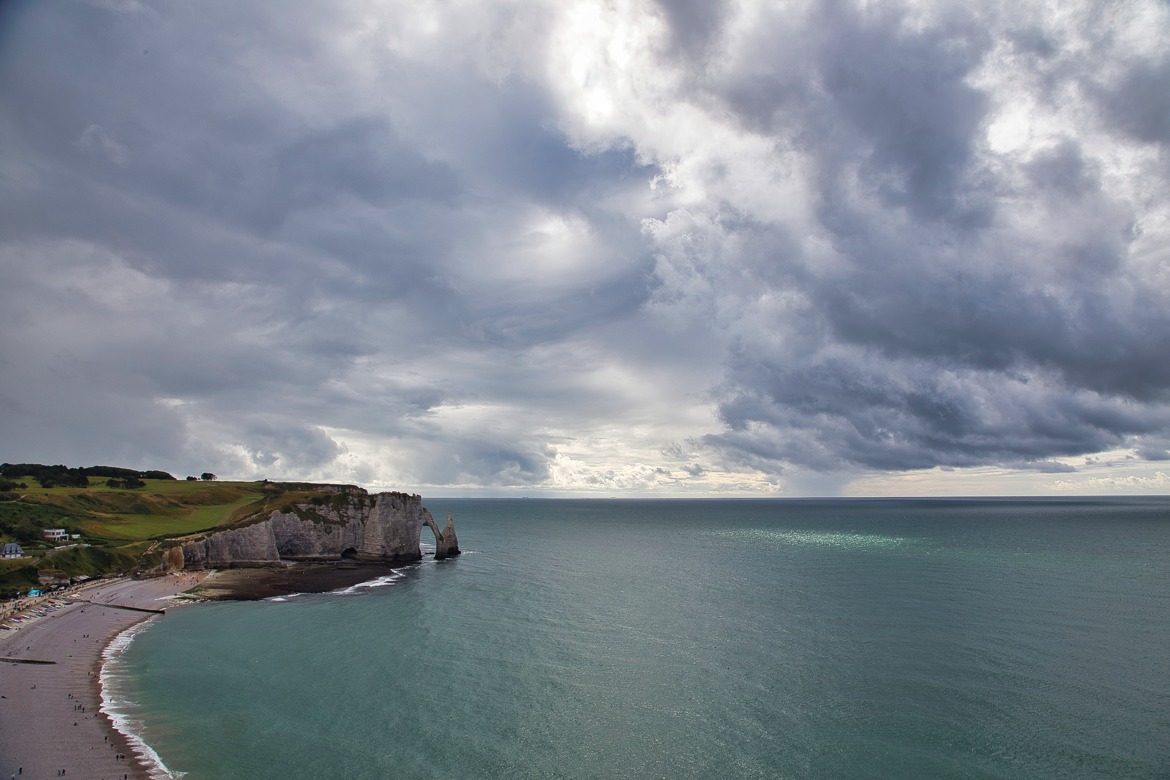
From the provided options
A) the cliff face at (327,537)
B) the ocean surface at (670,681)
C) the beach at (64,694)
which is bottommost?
the ocean surface at (670,681)

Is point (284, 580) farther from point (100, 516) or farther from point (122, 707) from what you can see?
point (100, 516)

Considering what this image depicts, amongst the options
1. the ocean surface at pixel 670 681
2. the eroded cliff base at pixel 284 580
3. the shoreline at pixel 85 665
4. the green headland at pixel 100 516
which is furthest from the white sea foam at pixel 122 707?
the green headland at pixel 100 516

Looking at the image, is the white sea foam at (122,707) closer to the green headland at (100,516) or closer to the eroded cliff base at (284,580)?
the eroded cliff base at (284,580)

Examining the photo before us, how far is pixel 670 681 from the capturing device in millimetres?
43344

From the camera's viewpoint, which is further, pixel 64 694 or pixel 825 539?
pixel 825 539

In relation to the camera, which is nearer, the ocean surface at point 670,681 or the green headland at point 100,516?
the ocean surface at point 670,681

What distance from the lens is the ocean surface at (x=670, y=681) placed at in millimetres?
31938

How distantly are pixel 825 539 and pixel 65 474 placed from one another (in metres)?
192

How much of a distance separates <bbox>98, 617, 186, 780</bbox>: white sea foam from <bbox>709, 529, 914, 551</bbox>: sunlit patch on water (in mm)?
123937

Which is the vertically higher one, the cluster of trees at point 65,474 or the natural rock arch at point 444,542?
the cluster of trees at point 65,474

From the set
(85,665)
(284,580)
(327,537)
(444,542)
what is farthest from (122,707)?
(444,542)

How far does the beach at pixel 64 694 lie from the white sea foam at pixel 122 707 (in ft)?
1.25

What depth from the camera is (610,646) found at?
52688mm

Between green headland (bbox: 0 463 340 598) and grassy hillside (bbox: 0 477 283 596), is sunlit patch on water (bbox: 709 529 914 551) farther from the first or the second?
grassy hillside (bbox: 0 477 283 596)
